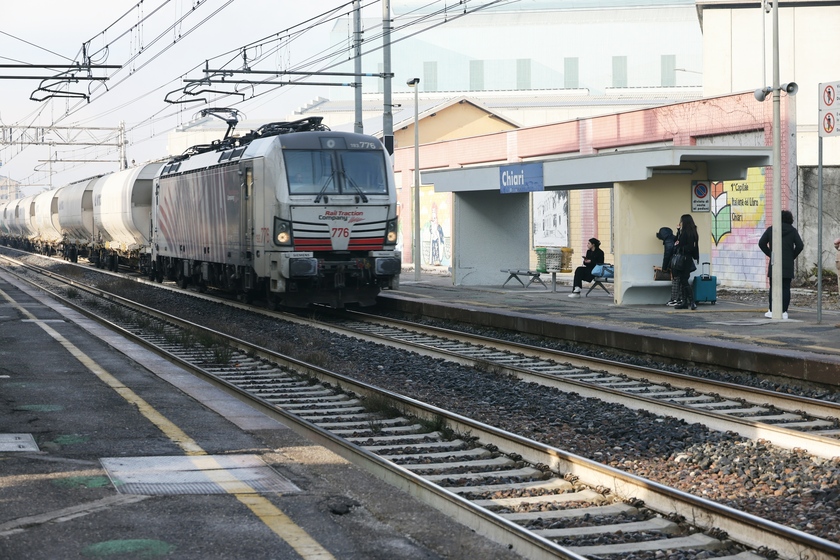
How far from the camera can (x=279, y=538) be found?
594 cm

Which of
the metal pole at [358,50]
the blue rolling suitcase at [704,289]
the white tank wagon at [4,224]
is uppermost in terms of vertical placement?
the metal pole at [358,50]

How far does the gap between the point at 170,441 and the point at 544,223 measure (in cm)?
2785

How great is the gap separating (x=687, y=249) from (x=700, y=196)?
7.39 ft

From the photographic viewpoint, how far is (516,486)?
738 centimetres

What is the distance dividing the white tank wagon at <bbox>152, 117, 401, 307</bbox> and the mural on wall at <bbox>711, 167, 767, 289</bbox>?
9.66m

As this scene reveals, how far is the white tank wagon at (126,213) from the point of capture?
36031mm

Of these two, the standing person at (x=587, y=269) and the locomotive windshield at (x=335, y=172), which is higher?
the locomotive windshield at (x=335, y=172)

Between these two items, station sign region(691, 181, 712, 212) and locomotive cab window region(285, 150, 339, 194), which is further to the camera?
station sign region(691, 181, 712, 212)

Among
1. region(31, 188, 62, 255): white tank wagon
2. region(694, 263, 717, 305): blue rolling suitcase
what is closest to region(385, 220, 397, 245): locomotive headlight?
region(694, 263, 717, 305): blue rolling suitcase

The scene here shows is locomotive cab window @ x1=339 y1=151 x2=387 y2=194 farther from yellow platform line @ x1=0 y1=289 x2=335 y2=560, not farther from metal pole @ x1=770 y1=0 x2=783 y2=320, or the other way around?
yellow platform line @ x1=0 y1=289 x2=335 y2=560

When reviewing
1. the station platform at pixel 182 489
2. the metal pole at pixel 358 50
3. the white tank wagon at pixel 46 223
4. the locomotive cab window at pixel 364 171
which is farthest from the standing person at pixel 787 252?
the white tank wagon at pixel 46 223

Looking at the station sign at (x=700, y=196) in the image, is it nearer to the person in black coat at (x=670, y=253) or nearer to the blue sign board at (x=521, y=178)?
the person in black coat at (x=670, y=253)

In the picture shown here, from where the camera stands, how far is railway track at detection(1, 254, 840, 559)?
5875mm

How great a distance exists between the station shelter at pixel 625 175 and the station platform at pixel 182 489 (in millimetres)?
11055
